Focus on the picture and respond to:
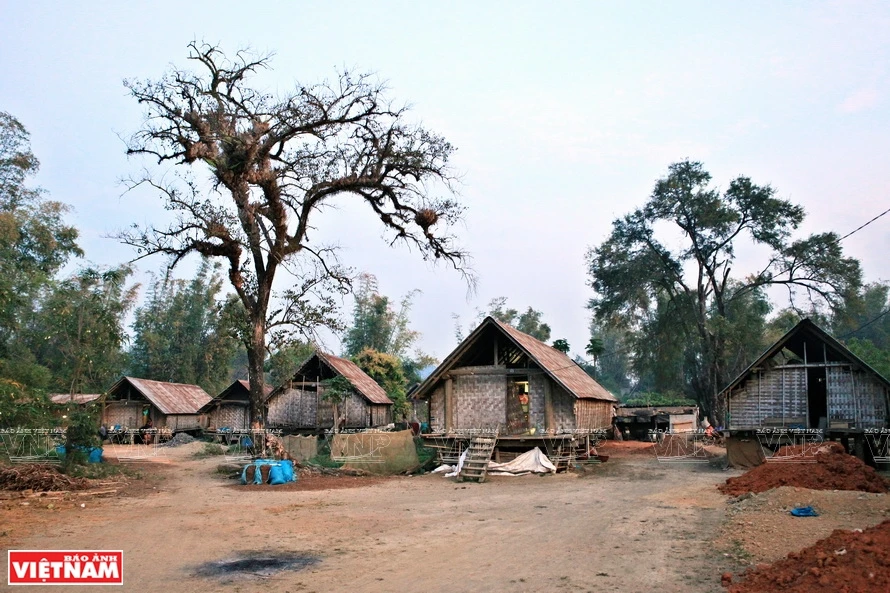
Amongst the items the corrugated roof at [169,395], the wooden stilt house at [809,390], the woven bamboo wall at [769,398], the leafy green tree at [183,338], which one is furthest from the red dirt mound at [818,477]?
the leafy green tree at [183,338]

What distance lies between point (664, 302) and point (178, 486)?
3287cm

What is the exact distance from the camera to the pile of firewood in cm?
1562

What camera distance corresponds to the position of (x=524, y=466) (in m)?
21.3

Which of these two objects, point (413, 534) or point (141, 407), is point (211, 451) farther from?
point (413, 534)

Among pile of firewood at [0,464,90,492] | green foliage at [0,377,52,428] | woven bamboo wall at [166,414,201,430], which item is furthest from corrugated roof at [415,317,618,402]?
woven bamboo wall at [166,414,201,430]

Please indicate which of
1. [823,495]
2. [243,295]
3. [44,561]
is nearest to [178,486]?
[243,295]

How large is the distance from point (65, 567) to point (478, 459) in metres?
14.0

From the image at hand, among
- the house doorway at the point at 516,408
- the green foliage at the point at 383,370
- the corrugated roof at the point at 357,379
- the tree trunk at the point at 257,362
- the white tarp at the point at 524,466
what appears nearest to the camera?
the white tarp at the point at 524,466

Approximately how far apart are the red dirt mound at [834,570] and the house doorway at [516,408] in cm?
1654

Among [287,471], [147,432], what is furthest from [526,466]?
[147,432]

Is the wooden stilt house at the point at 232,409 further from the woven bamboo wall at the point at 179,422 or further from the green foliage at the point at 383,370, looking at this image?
the green foliage at the point at 383,370

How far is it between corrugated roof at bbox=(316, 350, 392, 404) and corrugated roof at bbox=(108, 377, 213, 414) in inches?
448

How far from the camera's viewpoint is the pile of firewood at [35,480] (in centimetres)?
1562

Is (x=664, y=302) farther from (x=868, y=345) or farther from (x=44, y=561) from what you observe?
(x=44, y=561)
